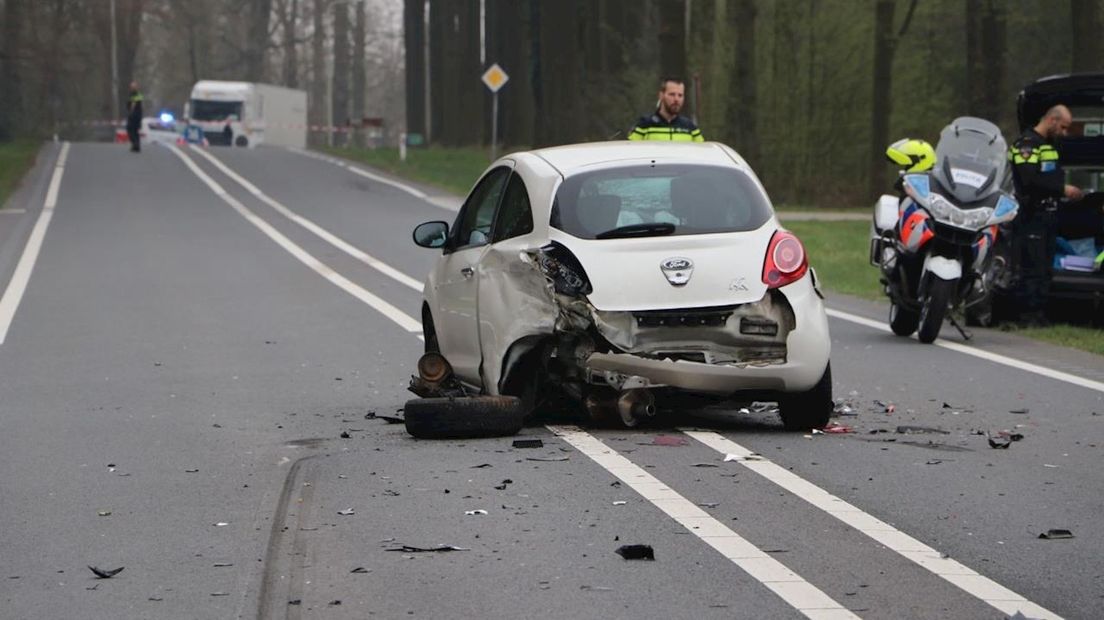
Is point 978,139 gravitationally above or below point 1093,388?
above

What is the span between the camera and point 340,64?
99.8 meters

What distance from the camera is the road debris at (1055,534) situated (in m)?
7.21

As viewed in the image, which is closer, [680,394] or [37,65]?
[680,394]

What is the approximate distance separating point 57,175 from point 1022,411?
34.5 metres

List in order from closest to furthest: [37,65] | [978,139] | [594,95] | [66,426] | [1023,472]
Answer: [1023,472] < [66,426] < [978,139] < [594,95] < [37,65]

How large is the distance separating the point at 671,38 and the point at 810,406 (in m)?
28.4

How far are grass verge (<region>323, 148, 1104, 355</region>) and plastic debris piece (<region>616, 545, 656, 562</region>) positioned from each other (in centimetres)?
847

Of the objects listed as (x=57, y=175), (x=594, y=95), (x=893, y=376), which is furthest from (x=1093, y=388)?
(x=594, y=95)

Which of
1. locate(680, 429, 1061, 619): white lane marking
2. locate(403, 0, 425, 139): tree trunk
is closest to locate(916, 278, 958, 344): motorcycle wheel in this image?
locate(680, 429, 1061, 619): white lane marking

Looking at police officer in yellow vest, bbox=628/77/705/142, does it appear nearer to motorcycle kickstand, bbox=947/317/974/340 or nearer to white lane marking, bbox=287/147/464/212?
motorcycle kickstand, bbox=947/317/974/340

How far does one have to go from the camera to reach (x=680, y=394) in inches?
380

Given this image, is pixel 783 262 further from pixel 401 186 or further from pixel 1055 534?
pixel 401 186

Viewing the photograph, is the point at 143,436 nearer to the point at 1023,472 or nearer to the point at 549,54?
the point at 1023,472

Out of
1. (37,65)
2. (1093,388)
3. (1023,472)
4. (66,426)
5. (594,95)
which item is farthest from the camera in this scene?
(37,65)
